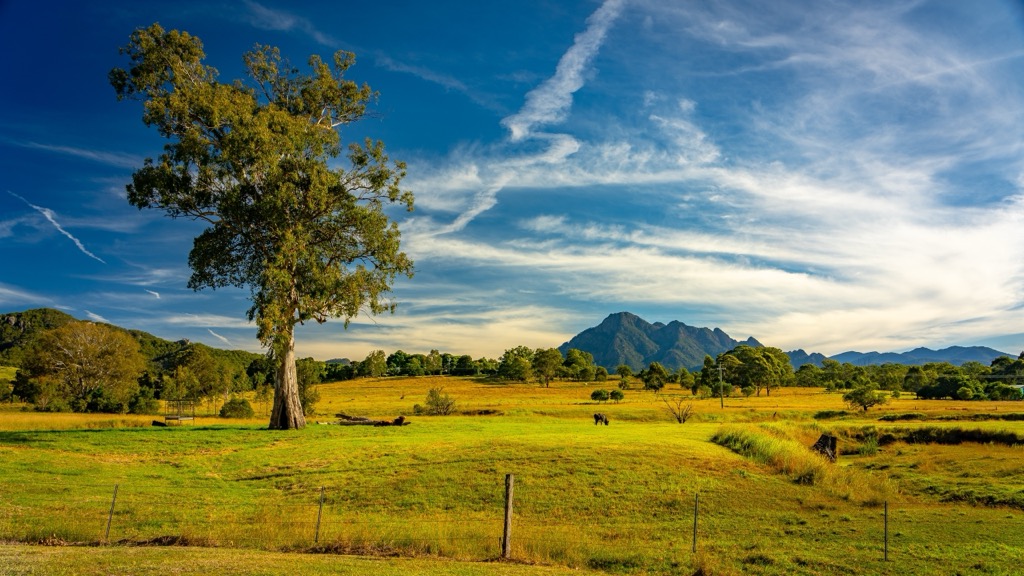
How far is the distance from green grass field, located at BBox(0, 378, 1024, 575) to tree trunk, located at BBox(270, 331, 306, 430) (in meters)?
1.67

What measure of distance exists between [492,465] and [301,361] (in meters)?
41.6

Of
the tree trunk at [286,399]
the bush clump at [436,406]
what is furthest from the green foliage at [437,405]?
the tree trunk at [286,399]

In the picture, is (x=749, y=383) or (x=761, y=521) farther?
(x=749, y=383)

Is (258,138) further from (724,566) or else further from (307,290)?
(724,566)

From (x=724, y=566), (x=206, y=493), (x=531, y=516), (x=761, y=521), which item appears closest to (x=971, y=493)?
(x=761, y=521)

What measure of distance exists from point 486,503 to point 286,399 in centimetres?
2157

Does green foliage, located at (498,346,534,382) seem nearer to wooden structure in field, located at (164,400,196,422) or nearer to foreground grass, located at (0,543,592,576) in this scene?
wooden structure in field, located at (164,400,196,422)

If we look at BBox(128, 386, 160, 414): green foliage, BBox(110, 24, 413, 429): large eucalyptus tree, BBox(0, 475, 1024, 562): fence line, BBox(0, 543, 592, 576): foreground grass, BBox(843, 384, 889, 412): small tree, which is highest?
BBox(110, 24, 413, 429): large eucalyptus tree

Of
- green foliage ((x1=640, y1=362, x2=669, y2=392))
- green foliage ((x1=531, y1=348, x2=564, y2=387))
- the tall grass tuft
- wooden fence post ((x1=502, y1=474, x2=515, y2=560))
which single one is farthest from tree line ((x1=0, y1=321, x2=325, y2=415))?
green foliage ((x1=531, y1=348, x2=564, y2=387))

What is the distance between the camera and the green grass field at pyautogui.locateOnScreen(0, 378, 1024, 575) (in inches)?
623

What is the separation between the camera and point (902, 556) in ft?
56.7

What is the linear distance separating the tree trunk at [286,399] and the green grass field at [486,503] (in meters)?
1.67

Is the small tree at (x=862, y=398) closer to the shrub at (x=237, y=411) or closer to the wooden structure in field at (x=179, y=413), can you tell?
the shrub at (x=237, y=411)

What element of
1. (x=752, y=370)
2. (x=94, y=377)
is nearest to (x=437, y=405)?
(x=94, y=377)
